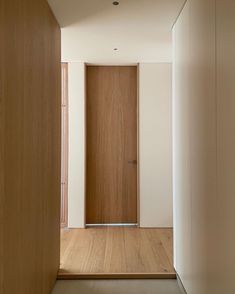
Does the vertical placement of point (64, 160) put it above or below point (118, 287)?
above

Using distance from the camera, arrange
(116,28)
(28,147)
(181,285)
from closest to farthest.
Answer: (28,147), (181,285), (116,28)

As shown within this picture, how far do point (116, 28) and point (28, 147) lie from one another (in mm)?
1818

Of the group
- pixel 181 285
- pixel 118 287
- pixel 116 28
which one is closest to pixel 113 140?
pixel 116 28

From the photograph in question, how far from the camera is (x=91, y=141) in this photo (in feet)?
15.7

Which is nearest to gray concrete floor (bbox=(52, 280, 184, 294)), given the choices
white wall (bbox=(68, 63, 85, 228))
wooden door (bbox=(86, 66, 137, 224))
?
white wall (bbox=(68, 63, 85, 228))

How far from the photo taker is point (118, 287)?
273 cm

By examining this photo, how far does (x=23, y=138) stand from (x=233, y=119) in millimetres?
1187

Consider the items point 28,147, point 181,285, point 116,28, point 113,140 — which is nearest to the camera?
point 28,147

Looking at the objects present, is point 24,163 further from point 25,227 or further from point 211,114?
point 211,114

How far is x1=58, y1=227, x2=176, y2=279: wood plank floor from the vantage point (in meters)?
2.95

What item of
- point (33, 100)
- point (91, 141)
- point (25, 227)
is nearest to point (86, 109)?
point (91, 141)

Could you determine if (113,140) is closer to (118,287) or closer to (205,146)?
(118,287)

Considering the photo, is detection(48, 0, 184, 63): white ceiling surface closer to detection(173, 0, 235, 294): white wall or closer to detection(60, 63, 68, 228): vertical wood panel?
detection(173, 0, 235, 294): white wall

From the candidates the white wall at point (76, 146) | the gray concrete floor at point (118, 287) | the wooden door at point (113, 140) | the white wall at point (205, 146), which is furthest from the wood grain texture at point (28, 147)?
the wooden door at point (113, 140)
